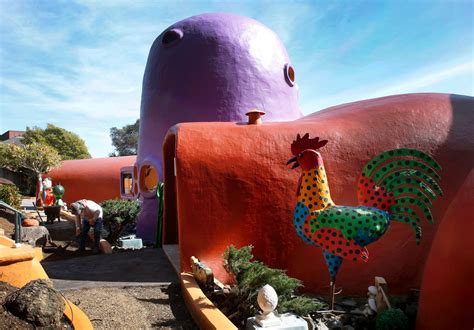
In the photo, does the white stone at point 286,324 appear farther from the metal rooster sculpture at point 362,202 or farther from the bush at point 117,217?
the bush at point 117,217

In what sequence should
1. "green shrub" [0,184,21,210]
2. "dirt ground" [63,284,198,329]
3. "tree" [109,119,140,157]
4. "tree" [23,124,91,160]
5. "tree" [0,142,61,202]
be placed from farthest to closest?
"tree" [109,119,140,157] < "tree" [23,124,91,160] < "tree" [0,142,61,202] < "green shrub" [0,184,21,210] < "dirt ground" [63,284,198,329]

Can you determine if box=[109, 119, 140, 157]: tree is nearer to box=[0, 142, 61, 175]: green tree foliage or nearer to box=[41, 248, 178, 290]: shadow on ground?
box=[0, 142, 61, 175]: green tree foliage

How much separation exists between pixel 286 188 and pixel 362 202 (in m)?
1.66

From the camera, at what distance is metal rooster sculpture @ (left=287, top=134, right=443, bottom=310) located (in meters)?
A: 4.51

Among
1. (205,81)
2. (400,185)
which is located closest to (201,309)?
(400,185)

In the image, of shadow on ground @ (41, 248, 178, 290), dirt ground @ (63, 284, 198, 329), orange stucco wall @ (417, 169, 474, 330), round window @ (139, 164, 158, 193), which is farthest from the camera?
round window @ (139, 164, 158, 193)

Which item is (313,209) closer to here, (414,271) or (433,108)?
(414,271)

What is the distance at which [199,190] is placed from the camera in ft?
19.5

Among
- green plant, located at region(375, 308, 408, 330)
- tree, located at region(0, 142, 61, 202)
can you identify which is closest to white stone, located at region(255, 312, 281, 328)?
green plant, located at region(375, 308, 408, 330)

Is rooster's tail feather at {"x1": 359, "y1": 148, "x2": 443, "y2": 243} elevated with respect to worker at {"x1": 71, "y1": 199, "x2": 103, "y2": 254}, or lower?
elevated

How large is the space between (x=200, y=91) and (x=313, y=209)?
20.0 ft

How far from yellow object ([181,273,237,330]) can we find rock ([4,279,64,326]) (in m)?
1.49

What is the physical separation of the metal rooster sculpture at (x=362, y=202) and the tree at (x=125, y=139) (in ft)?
147

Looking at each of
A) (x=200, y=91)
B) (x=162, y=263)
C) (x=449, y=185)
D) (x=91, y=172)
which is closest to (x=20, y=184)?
(x=91, y=172)
